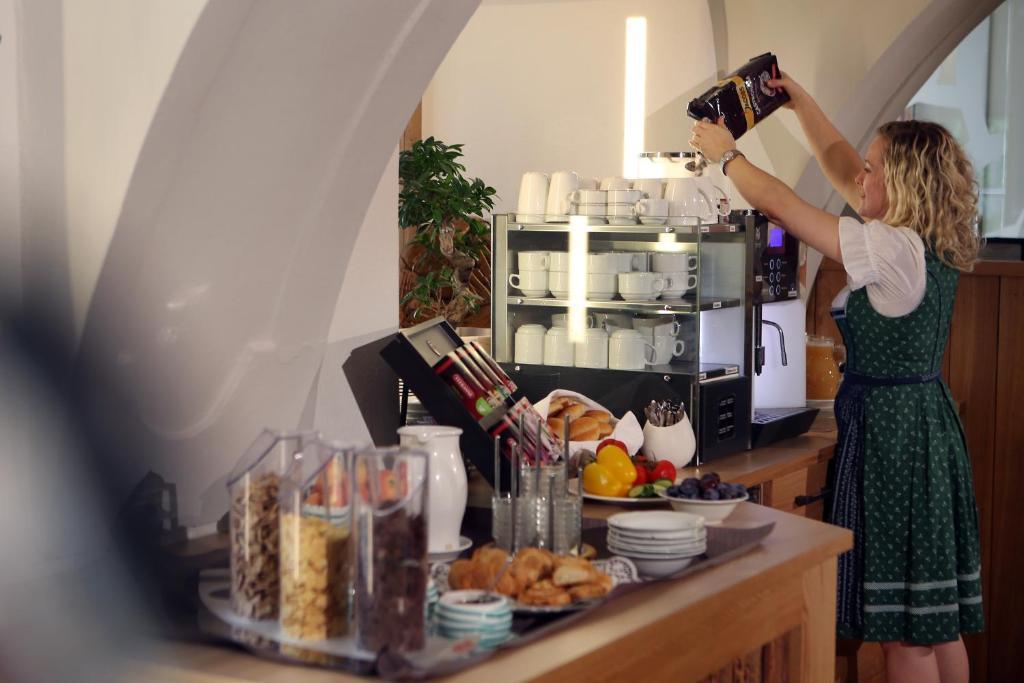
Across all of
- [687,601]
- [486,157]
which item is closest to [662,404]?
[687,601]

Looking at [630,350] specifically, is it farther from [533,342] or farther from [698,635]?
[698,635]

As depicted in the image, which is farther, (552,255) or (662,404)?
(552,255)

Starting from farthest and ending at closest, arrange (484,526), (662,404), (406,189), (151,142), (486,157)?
(486,157)
(406,189)
(662,404)
(484,526)
(151,142)

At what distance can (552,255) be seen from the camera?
317 centimetres

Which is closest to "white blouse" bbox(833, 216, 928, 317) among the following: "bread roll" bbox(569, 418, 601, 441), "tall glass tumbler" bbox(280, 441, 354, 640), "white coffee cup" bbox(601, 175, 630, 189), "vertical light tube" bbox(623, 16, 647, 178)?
"white coffee cup" bbox(601, 175, 630, 189)

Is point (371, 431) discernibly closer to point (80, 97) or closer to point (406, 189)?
point (80, 97)

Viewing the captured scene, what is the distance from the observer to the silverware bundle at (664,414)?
2953 millimetres

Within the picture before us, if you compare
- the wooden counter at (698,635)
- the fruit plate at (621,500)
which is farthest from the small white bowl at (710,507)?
the fruit plate at (621,500)

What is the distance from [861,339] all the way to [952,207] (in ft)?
1.29

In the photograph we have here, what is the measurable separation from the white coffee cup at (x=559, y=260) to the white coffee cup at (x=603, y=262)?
2.6 inches

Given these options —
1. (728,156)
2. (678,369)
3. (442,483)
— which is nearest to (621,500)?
(442,483)

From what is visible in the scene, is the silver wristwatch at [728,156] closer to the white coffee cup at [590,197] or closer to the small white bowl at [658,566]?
the white coffee cup at [590,197]

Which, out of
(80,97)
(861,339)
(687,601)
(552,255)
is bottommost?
(687,601)

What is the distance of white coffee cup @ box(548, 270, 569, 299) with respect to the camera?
317cm
